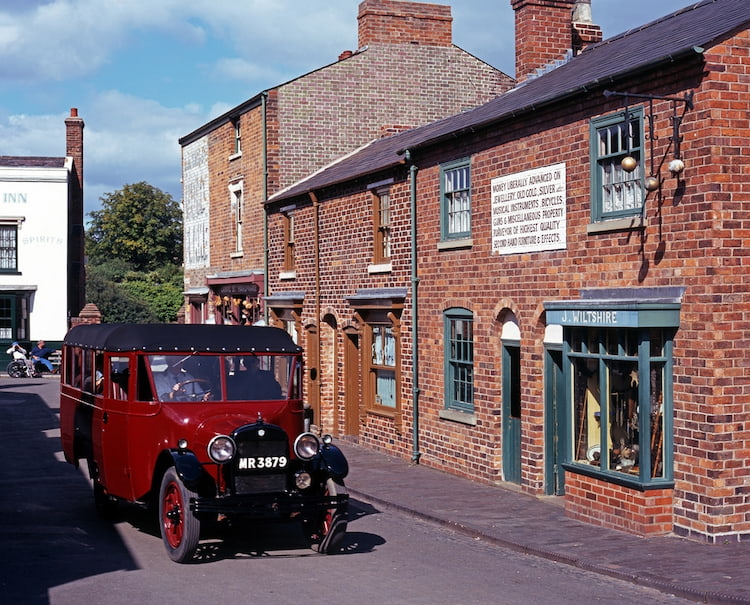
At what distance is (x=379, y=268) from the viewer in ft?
69.4

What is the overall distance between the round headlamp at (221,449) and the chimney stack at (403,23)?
20.6 m

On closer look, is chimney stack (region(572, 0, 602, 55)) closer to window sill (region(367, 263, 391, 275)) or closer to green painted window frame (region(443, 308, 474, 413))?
window sill (region(367, 263, 391, 275))

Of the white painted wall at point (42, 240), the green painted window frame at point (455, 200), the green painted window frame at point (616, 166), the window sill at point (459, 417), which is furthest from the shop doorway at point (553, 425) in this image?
the white painted wall at point (42, 240)

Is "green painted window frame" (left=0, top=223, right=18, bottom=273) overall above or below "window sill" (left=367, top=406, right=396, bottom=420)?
above

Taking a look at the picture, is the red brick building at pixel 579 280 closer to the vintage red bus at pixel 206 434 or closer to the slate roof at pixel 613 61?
the slate roof at pixel 613 61

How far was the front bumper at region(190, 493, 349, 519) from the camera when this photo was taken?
1059 cm

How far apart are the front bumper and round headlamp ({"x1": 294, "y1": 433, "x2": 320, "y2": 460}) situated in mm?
460

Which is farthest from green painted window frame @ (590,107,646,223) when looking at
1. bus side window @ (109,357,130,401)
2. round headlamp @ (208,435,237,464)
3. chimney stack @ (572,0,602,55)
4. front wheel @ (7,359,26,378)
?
front wheel @ (7,359,26,378)

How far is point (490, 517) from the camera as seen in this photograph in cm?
1380

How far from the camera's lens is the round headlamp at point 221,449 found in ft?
35.6

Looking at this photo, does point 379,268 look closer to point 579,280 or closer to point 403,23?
point 579,280

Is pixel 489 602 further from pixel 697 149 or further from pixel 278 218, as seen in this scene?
pixel 278 218


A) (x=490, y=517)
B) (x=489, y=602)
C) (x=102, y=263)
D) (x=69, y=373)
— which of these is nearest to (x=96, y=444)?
(x=69, y=373)

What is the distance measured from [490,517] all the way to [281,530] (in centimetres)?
278
